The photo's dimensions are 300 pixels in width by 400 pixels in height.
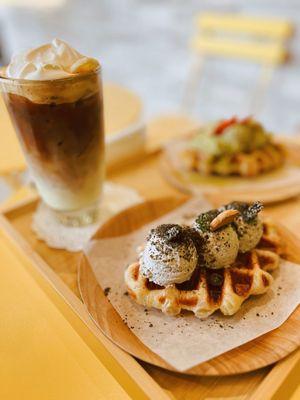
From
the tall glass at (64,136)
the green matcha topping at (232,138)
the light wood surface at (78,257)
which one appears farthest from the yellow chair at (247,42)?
the tall glass at (64,136)

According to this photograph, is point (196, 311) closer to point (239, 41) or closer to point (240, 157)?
point (240, 157)

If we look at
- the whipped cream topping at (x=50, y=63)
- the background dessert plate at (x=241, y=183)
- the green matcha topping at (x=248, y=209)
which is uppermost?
the whipped cream topping at (x=50, y=63)

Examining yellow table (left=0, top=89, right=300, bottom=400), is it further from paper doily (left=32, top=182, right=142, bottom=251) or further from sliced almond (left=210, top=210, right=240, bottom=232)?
sliced almond (left=210, top=210, right=240, bottom=232)

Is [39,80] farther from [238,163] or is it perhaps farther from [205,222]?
[238,163]

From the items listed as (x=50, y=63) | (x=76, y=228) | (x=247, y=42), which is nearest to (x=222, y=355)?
(x=76, y=228)

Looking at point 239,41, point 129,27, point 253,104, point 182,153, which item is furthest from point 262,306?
point 129,27

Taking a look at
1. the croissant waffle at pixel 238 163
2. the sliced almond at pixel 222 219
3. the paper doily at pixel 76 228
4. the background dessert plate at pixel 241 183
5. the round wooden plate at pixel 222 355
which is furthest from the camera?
the croissant waffle at pixel 238 163

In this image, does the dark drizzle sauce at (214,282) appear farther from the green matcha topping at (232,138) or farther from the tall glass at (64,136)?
the green matcha topping at (232,138)
